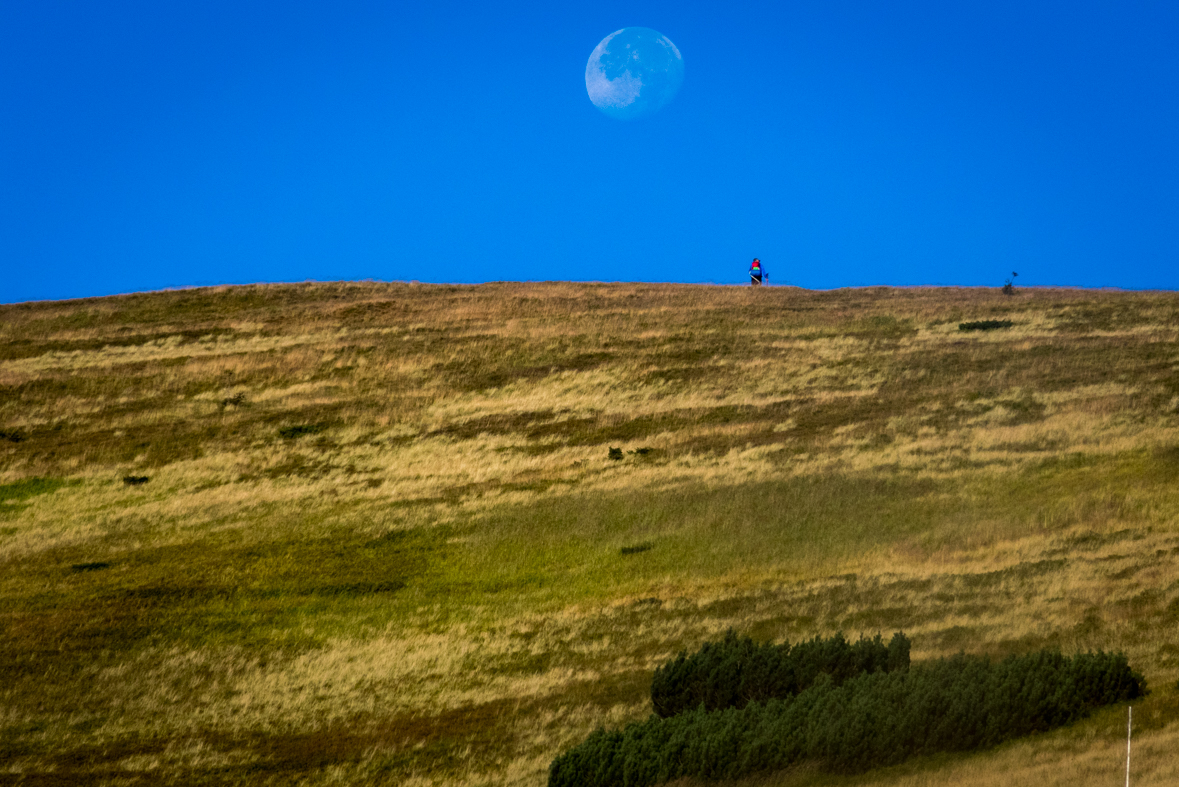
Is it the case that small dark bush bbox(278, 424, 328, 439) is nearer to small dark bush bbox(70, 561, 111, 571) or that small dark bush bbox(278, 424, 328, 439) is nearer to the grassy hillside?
the grassy hillside

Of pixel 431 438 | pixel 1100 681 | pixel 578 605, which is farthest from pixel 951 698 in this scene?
pixel 431 438

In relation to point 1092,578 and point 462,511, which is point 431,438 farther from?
point 1092,578

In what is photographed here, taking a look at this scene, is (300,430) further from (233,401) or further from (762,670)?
(762,670)

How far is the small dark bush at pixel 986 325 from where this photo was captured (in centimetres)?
4828

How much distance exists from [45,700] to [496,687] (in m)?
10.0

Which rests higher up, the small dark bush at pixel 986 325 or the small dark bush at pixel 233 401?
the small dark bush at pixel 986 325

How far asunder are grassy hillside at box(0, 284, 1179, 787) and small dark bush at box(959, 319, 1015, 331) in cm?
60

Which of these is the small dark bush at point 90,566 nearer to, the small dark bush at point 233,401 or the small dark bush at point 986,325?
the small dark bush at point 233,401

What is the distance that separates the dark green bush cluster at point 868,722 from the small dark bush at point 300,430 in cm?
2669

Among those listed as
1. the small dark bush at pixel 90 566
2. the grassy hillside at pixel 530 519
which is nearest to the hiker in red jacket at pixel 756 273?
the grassy hillside at pixel 530 519

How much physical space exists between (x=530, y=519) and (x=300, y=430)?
13759 millimetres

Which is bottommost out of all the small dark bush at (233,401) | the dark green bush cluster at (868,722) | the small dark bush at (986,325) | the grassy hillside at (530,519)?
the dark green bush cluster at (868,722)

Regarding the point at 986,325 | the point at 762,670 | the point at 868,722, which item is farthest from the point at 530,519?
the point at 986,325

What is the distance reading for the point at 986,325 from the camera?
4844 cm
